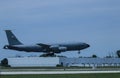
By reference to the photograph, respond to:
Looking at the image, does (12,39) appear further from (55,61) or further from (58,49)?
(55,61)

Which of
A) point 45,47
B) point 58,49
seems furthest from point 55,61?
point 45,47

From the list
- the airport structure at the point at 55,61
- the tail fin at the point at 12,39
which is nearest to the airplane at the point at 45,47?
the tail fin at the point at 12,39

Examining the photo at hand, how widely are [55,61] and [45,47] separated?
25.5m

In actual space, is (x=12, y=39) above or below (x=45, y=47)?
above

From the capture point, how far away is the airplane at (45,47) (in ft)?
501

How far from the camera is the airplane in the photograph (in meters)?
153

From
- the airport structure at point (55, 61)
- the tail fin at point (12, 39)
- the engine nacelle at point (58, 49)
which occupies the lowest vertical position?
the airport structure at point (55, 61)

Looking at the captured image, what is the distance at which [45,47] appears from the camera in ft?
527

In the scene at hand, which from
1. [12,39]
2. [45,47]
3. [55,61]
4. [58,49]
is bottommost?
[55,61]

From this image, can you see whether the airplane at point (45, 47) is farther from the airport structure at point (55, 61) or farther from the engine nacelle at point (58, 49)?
the airport structure at point (55, 61)

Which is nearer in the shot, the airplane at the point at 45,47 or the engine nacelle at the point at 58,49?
the engine nacelle at the point at 58,49

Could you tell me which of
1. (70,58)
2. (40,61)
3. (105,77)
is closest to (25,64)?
(40,61)

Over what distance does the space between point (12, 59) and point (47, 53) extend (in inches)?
1026

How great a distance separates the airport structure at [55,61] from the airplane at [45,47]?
802 centimetres
